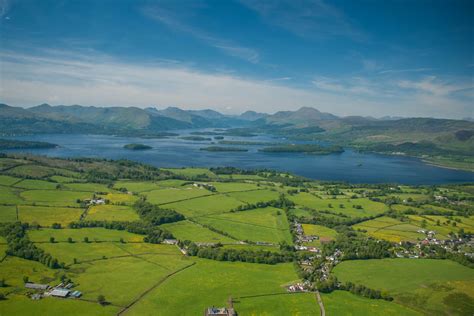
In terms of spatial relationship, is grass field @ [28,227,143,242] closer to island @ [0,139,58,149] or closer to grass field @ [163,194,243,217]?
grass field @ [163,194,243,217]

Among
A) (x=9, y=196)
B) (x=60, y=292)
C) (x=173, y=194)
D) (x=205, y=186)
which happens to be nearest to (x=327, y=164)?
(x=205, y=186)

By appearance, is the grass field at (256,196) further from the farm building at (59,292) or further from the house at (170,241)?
the farm building at (59,292)

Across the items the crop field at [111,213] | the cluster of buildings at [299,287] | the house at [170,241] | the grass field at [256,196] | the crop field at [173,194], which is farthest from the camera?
the grass field at [256,196]

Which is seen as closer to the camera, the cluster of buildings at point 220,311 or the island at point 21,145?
the cluster of buildings at point 220,311

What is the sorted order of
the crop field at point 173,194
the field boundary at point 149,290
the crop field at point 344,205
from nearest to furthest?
the field boundary at point 149,290
the crop field at point 344,205
the crop field at point 173,194

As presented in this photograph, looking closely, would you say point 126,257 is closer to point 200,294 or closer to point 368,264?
point 200,294

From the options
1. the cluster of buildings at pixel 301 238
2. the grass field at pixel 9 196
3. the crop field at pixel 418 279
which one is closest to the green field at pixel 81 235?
the grass field at pixel 9 196

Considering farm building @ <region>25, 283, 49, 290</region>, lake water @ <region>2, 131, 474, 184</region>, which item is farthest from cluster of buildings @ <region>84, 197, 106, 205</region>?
lake water @ <region>2, 131, 474, 184</region>

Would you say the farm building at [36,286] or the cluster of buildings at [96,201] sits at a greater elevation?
the cluster of buildings at [96,201]
